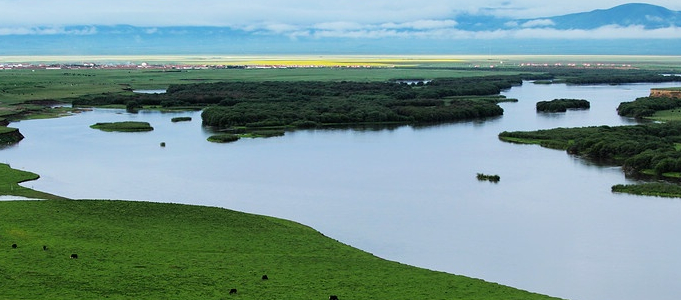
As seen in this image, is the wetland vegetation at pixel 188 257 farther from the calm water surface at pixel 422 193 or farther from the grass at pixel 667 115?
the grass at pixel 667 115

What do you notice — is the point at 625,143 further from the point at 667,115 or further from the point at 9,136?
the point at 9,136

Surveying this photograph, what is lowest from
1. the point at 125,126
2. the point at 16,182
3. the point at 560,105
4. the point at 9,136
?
the point at 560,105

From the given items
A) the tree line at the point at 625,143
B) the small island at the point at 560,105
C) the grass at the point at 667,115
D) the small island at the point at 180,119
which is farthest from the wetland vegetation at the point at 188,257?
the small island at the point at 560,105

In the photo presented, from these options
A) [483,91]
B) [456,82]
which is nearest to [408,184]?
[483,91]

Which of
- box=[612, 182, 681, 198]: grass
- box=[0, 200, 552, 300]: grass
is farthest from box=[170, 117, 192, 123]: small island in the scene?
box=[612, 182, 681, 198]: grass

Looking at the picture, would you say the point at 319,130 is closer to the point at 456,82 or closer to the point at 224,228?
the point at 224,228

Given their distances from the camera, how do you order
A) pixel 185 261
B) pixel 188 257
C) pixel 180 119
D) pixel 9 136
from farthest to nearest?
pixel 180 119 < pixel 9 136 < pixel 188 257 < pixel 185 261

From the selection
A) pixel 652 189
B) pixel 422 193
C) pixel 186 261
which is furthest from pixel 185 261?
pixel 652 189
